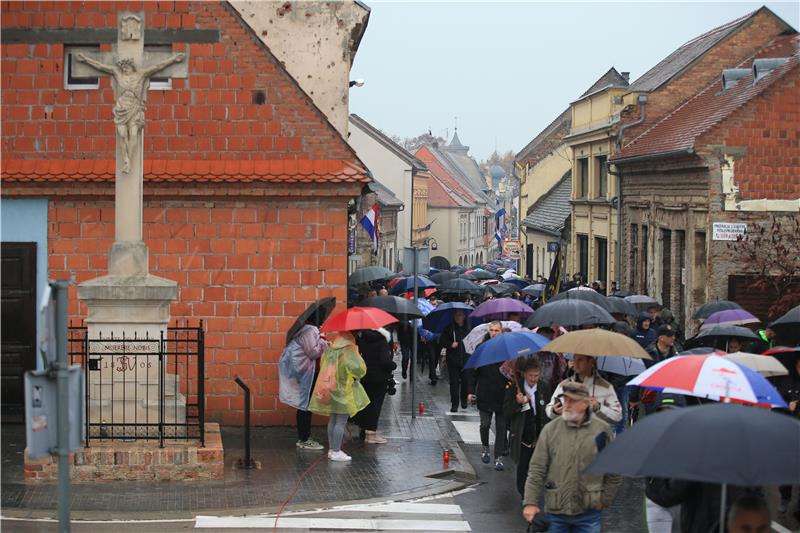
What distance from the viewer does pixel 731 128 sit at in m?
25.7

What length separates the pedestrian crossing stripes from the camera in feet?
37.3

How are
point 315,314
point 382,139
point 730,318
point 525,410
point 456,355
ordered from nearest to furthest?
1. point 525,410
2. point 315,314
3. point 730,318
4. point 456,355
5. point 382,139

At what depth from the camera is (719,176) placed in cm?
2577

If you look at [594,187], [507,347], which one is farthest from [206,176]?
[594,187]

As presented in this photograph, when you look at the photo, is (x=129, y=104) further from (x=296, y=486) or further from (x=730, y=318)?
(x=730, y=318)

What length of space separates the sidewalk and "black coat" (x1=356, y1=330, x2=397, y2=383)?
863 millimetres

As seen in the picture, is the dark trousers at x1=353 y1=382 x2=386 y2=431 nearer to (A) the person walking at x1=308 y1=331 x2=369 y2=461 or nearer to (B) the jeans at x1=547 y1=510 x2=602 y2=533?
(A) the person walking at x1=308 y1=331 x2=369 y2=461

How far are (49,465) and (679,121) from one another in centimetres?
2193

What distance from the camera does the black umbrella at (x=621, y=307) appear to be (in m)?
19.5

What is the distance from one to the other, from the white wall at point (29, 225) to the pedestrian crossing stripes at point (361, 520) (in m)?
5.72

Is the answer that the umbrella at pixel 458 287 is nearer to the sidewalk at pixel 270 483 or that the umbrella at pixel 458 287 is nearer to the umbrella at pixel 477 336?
the umbrella at pixel 477 336

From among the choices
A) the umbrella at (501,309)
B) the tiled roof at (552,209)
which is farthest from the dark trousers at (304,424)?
the tiled roof at (552,209)

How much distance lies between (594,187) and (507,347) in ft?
87.7

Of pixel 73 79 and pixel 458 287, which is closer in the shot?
pixel 73 79
